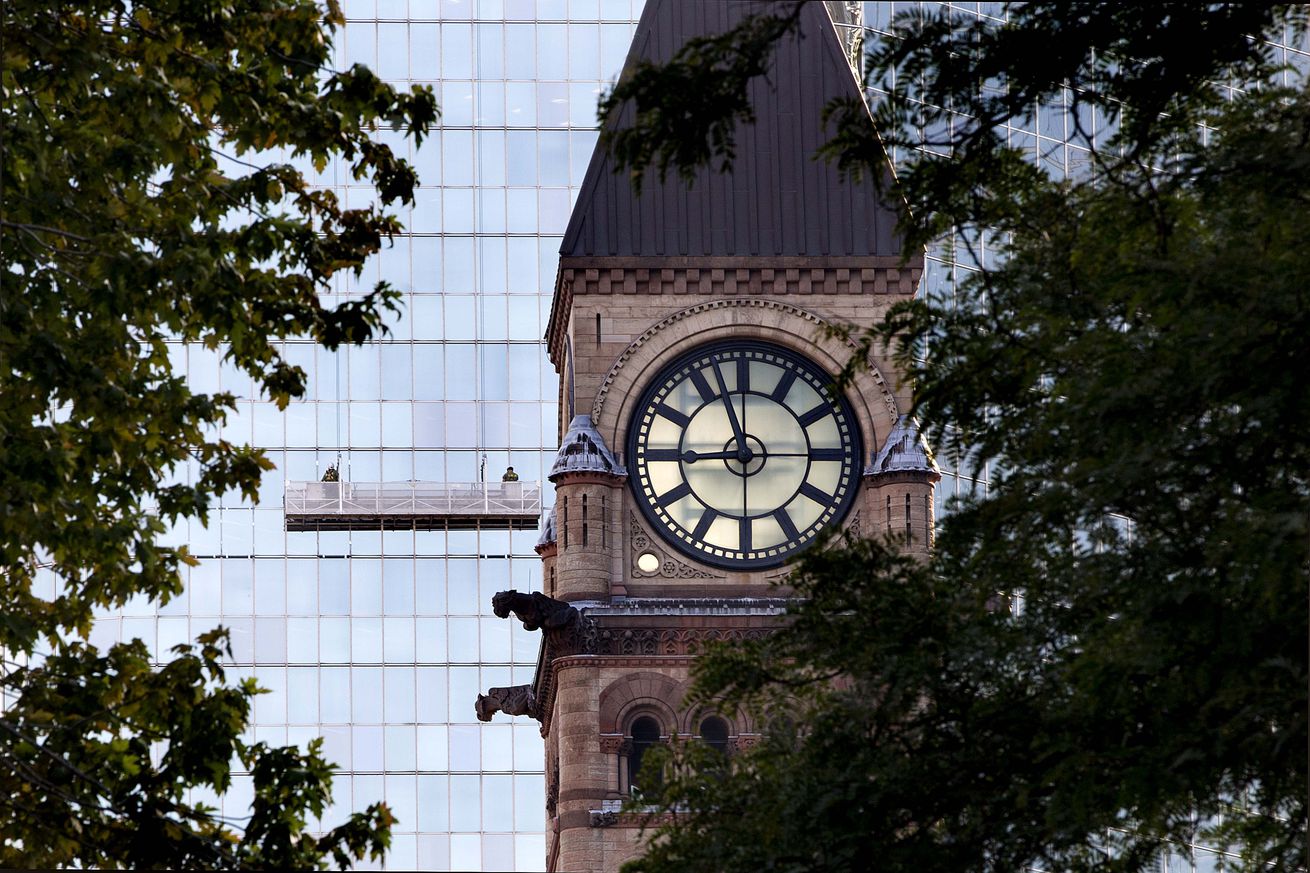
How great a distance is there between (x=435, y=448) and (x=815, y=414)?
3615 cm

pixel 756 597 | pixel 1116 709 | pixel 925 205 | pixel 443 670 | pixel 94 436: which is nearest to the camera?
pixel 1116 709

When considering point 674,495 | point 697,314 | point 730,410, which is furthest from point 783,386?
point 674,495

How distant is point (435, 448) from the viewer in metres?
80.9

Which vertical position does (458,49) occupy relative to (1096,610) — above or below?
above

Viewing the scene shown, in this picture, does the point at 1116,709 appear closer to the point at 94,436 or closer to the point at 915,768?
the point at 915,768

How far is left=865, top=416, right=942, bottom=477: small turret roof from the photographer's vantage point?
45.4 m

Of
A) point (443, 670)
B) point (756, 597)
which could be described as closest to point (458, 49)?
point (443, 670)

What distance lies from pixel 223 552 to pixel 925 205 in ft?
203

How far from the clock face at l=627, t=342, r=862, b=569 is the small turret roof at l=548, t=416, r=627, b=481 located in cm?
33

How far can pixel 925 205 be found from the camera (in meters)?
19.6

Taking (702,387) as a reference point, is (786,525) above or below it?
below

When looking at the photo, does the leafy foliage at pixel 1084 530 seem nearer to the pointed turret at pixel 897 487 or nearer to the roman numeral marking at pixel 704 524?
the roman numeral marking at pixel 704 524

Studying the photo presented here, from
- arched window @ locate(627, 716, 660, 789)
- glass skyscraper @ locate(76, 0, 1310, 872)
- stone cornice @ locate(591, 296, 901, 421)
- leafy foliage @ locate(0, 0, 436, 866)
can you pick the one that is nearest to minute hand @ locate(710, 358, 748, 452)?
stone cornice @ locate(591, 296, 901, 421)

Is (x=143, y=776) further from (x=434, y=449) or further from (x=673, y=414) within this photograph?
(x=434, y=449)
